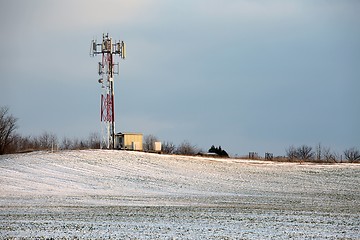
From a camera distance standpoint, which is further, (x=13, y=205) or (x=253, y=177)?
(x=253, y=177)

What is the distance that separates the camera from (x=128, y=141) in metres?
66.8

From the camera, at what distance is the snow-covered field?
22875mm

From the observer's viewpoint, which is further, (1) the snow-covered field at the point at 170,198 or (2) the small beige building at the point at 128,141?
(2) the small beige building at the point at 128,141

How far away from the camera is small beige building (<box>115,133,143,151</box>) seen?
66375mm

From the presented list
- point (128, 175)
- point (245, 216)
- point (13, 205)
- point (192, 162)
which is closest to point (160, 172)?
point (128, 175)

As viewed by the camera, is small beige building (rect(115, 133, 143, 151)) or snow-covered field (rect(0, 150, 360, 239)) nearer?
snow-covered field (rect(0, 150, 360, 239))

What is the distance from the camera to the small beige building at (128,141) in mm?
66375

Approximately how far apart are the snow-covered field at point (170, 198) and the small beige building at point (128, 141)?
15.4 feet

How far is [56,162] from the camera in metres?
56.4

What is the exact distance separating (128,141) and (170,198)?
2796 centimetres

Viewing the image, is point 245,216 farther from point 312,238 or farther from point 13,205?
point 13,205

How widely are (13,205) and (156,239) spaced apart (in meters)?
15.1

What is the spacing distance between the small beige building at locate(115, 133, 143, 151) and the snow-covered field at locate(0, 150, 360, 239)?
4.70 meters

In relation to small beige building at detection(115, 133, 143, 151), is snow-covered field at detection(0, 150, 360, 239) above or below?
below
